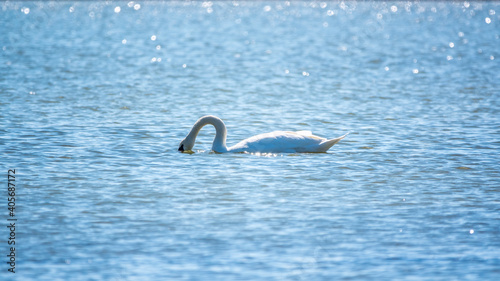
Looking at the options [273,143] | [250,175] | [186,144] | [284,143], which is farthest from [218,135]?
[250,175]

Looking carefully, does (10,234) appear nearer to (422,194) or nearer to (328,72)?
(422,194)

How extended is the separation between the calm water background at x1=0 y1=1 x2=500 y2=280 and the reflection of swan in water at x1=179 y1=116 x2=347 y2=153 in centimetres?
24

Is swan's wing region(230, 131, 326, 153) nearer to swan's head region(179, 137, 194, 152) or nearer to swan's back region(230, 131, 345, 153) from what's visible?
swan's back region(230, 131, 345, 153)

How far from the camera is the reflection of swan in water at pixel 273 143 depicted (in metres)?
14.7

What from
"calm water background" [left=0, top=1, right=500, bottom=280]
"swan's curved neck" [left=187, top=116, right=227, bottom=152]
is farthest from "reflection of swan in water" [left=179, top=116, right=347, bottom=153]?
"calm water background" [left=0, top=1, right=500, bottom=280]

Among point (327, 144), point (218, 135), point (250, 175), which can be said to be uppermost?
point (218, 135)

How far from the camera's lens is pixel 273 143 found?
14.8 meters

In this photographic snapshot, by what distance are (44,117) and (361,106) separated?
8.16m

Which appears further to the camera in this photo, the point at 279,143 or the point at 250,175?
the point at 279,143

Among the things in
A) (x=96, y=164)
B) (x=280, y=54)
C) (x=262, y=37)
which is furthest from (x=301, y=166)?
(x=262, y=37)

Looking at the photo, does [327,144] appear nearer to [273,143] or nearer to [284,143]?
[284,143]

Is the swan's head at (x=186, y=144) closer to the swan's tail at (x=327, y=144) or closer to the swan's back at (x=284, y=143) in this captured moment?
the swan's back at (x=284, y=143)

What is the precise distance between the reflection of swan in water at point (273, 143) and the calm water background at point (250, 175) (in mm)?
236

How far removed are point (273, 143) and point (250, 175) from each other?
5.94 ft
